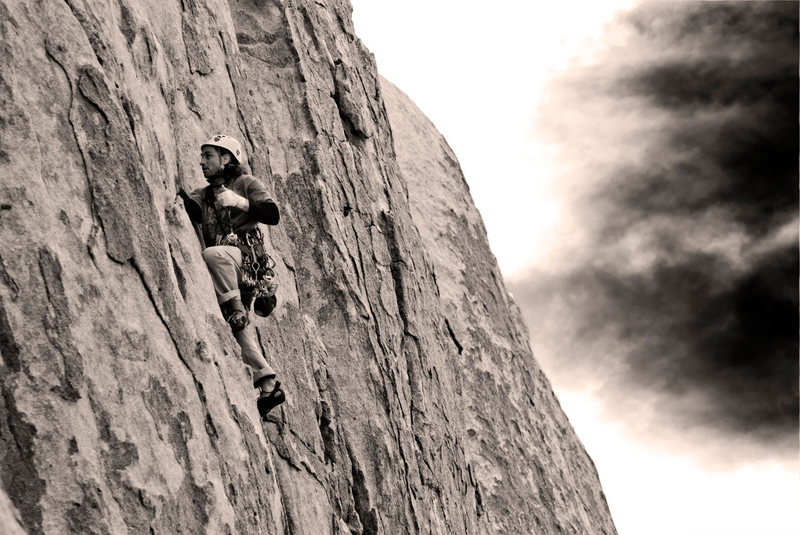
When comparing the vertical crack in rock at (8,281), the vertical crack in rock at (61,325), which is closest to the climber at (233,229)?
the vertical crack in rock at (61,325)

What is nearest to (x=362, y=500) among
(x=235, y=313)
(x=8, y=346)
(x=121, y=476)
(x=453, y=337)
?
(x=235, y=313)

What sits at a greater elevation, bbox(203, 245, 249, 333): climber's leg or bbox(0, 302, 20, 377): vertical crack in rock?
bbox(203, 245, 249, 333): climber's leg

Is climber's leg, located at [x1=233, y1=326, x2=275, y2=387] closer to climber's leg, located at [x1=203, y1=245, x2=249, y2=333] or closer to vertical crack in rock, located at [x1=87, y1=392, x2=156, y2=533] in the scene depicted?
climber's leg, located at [x1=203, y1=245, x2=249, y2=333]

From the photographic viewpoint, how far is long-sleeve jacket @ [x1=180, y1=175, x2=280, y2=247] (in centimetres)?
1276

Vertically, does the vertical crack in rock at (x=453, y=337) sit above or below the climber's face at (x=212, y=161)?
above

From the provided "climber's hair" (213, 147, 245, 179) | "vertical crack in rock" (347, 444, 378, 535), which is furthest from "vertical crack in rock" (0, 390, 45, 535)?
"vertical crack in rock" (347, 444, 378, 535)

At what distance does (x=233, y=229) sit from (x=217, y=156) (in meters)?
0.84

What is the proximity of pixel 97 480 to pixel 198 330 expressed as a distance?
2518 millimetres

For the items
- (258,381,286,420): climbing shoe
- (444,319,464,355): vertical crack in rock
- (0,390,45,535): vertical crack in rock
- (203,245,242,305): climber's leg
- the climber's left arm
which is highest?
(444,319,464,355): vertical crack in rock

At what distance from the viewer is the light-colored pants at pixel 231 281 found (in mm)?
12609

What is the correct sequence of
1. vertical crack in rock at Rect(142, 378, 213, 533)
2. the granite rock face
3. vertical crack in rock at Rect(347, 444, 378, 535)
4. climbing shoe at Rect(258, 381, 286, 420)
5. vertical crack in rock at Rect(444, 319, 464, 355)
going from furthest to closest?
vertical crack in rock at Rect(444, 319, 464, 355), vertical crack in rock at Rect(347, 444, 378, 535), climbing shoe at Rect(258, 381, 286, 420), vertical crack in rock at Rect(142, 378, 213, 533), the granite rock face

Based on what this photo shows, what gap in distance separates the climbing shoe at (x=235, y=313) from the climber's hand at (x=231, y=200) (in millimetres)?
1010

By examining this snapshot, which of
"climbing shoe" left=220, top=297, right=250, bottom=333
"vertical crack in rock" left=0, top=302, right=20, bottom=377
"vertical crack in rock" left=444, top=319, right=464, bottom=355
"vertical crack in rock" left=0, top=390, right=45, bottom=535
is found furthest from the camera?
"vertical crack in rock" left=444, top=319, right=464, bottom=355

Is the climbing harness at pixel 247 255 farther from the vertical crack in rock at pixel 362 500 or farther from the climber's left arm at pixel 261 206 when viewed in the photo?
the vertical crack in rock at pixel 362 500
